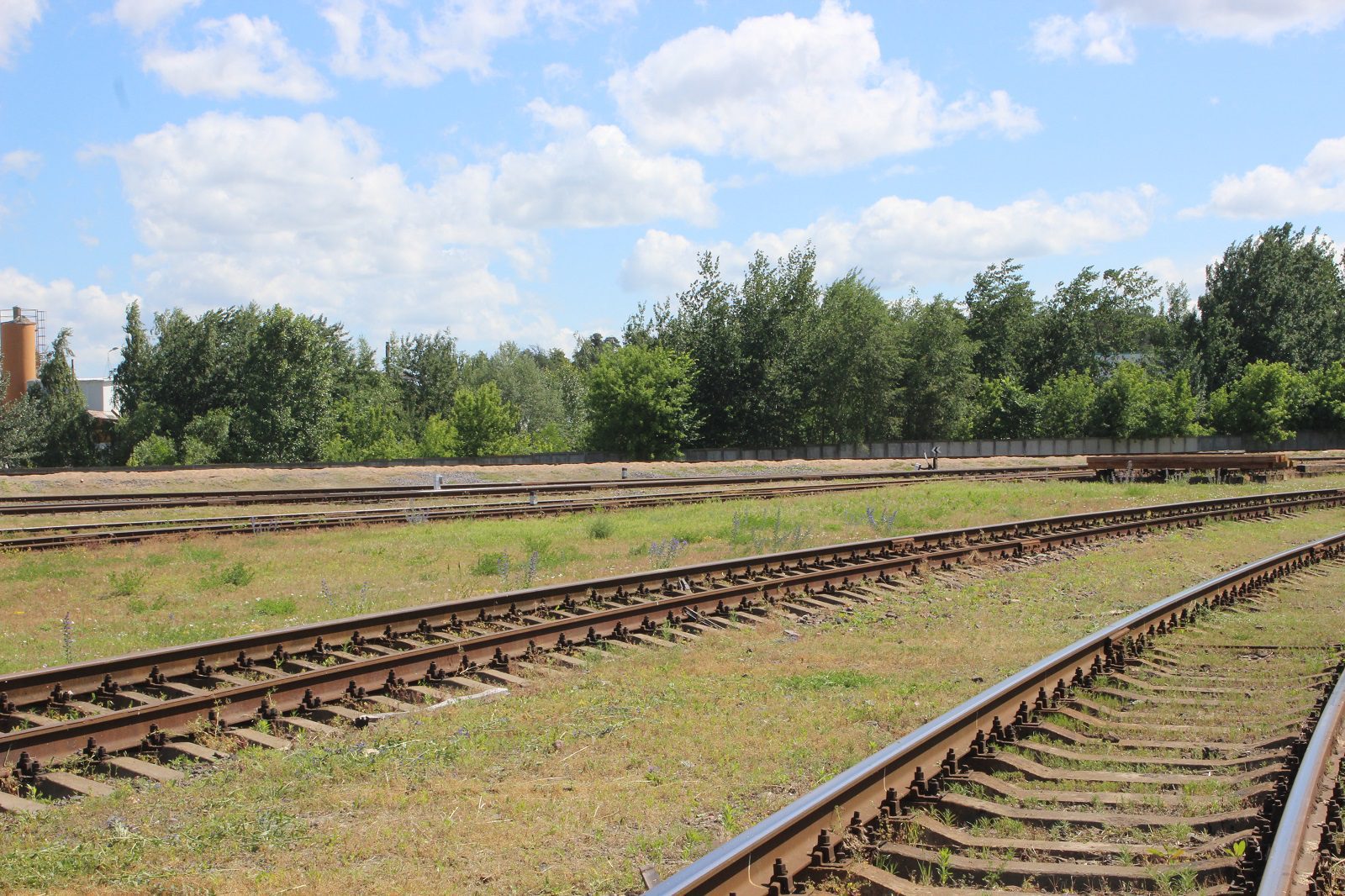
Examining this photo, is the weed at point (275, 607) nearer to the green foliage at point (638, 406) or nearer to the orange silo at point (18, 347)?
the green foliage at point (638, 406)

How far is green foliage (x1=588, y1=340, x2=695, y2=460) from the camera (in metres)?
62.2

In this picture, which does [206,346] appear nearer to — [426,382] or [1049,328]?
[426,382]

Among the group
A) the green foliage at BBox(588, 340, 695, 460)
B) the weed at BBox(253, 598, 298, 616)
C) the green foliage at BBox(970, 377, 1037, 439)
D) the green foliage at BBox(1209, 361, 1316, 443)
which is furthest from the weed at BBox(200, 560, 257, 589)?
the green foliage at BBox(1209, 361, 1316, 443)

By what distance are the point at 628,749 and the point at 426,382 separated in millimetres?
110213

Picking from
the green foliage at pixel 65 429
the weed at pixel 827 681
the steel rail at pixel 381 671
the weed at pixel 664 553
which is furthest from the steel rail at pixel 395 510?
the green foliage at pixel 65 429

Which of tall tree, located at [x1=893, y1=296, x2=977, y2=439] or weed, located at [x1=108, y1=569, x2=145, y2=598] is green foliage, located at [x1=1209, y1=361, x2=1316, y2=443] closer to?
tall tree, located at [x1=893, y1=296, x2=977, y2=439]

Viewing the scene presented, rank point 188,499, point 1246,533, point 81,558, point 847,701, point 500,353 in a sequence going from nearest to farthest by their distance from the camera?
point 847,701 → point 81,558 → point 1246,533 → point 188,499 → point 500,353

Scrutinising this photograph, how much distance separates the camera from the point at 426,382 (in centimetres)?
11369

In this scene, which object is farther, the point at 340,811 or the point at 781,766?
the point at 781,766

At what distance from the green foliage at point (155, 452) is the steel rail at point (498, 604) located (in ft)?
216

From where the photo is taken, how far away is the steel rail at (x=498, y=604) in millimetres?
7734

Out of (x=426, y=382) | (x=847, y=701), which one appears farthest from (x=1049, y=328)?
(x=847, y=701)

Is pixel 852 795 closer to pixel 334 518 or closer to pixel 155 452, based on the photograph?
pixel 334 518

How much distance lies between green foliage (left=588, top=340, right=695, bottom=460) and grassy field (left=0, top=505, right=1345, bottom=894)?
170ft
